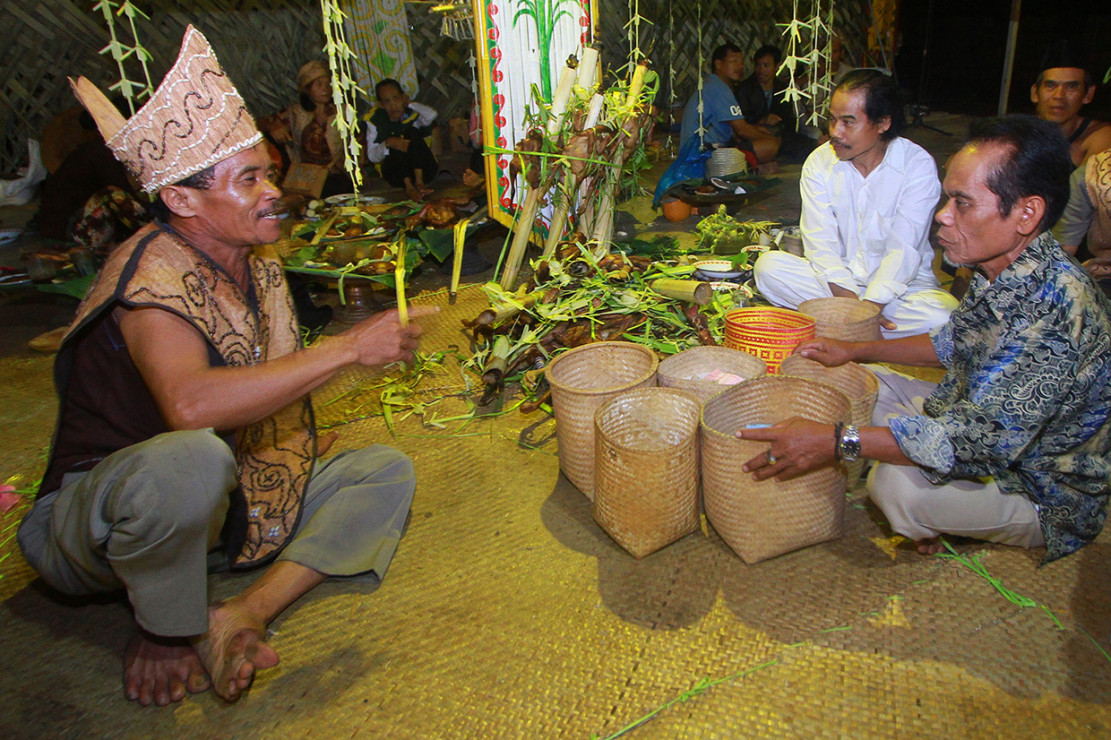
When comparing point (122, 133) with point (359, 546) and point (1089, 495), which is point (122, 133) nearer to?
point (359, 546)

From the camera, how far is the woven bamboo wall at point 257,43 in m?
8.34

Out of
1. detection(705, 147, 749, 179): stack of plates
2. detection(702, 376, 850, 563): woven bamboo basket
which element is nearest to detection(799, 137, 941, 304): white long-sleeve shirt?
detection(702, 376, 850, 563): woven bamboo basket

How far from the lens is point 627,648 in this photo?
1917 mm

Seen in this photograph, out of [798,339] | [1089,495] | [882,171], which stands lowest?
[1089,495]

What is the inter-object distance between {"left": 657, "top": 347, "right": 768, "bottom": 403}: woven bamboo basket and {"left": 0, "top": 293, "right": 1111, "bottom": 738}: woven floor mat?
2.04ft

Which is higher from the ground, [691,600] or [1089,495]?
[1089,495]

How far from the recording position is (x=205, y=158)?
195 cm

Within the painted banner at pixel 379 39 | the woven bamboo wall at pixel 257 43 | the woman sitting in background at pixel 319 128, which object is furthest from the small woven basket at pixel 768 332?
the painted banner at pixel 379 39

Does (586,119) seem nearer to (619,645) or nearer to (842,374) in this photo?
(842,374)

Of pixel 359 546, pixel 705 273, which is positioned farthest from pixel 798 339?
pixel 359 546

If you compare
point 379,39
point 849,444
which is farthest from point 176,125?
point 379,39

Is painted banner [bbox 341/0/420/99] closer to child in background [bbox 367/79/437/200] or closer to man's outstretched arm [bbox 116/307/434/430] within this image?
child in background [bbox 367/79/437/200]

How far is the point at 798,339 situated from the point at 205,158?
2.21 m

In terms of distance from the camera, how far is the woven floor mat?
1702 mm
